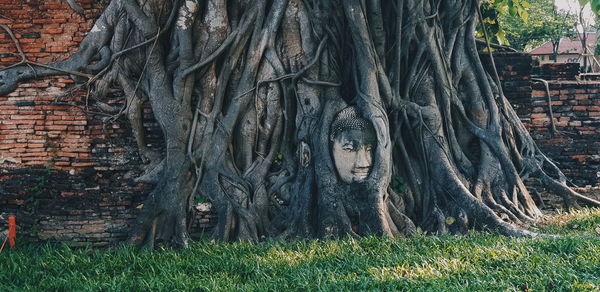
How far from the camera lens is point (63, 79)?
536cm

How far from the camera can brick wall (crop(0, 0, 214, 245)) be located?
5.14 metres

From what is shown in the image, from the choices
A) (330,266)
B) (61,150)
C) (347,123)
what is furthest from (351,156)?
(61,150)

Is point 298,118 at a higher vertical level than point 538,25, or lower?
lower

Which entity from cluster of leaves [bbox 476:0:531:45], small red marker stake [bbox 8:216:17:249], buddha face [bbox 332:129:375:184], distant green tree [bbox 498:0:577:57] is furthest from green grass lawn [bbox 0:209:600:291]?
distant green tree [bbox 498:0:577:57]

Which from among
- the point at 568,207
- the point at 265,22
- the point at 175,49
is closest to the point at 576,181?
the point at 568,207

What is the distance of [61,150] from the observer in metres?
5.30

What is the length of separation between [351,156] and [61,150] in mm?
2488

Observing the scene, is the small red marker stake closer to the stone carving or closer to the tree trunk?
the tree trunk

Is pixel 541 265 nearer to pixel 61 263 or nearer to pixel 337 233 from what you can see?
pixel 337 233

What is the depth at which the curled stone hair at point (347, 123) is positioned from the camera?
507 cm

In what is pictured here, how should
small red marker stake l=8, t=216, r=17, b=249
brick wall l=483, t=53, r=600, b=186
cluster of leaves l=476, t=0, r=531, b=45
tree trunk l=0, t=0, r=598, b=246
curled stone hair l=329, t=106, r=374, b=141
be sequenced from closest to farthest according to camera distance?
small red marker stake l=8, t=216, r=17, b=249 → tree trunk l=0, t=0, r=598, b=246 → curled stone hair l=329, t=106, r=374, b=141 → brick wall l=483, t=53, r=600, b=186 → cluster of leaves l=476, t=0, r=531, b=45

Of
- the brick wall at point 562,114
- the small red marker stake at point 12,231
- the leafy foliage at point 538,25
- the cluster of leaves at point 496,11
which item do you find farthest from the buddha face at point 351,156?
the leafy foliage at point 538,25

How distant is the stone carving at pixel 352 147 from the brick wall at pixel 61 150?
3.87 feet

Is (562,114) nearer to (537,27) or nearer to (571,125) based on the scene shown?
(571,125)
